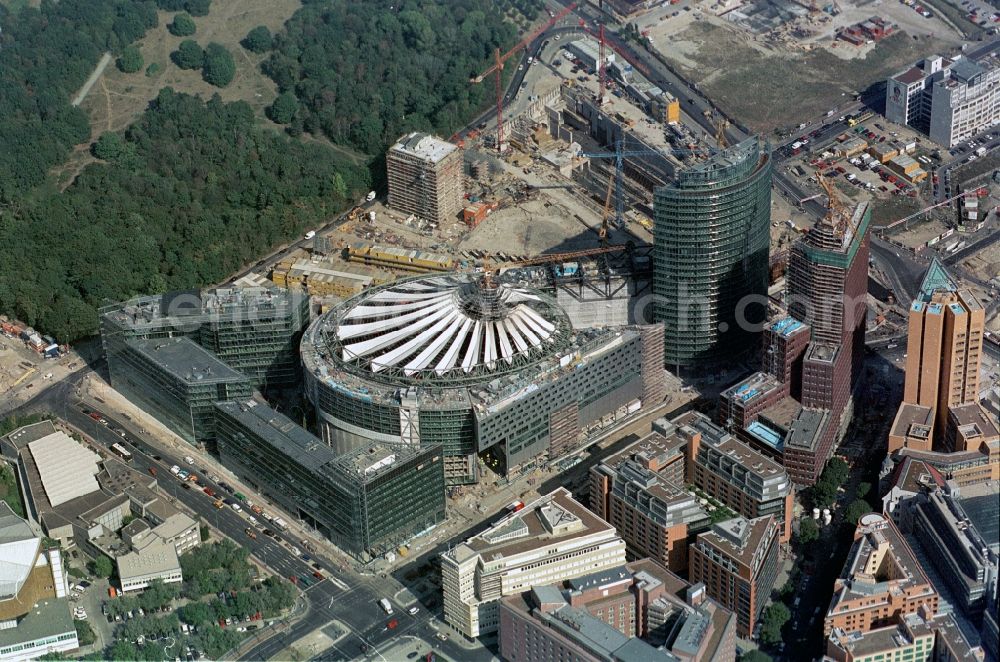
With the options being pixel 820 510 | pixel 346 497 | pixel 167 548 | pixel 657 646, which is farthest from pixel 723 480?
pixel 167 548

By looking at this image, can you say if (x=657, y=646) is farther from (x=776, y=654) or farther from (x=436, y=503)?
(x=436, y=503)

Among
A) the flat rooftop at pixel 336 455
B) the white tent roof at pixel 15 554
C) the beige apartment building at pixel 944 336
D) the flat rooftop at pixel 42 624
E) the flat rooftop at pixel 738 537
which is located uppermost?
the beige apartment building at pixel 944 336

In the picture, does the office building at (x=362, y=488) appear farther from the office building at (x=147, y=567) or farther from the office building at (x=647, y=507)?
the office building at (x=647, y=507)

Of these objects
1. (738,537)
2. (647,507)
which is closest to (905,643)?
(738,537)

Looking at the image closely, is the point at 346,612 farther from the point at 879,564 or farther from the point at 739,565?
the point at 879,564

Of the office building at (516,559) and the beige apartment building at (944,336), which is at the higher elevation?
the beige apartment building at (944,336)

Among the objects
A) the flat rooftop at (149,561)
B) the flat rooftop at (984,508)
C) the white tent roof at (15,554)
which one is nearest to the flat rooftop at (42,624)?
the white tent roof at (15,554)
